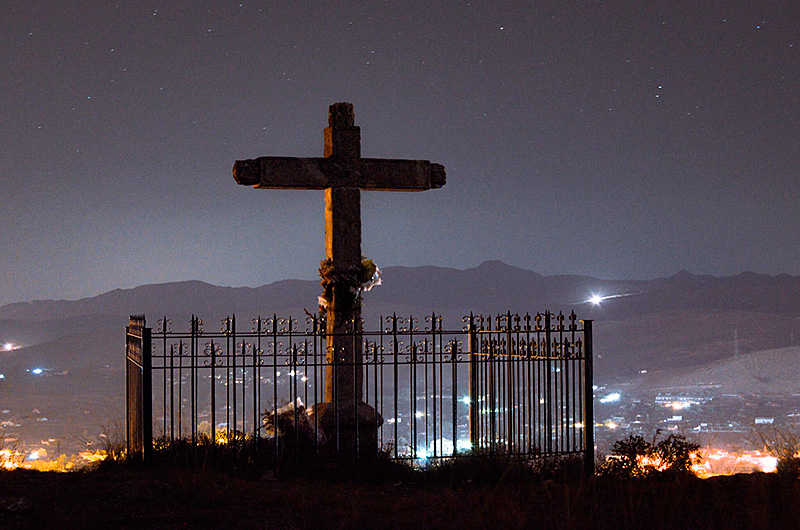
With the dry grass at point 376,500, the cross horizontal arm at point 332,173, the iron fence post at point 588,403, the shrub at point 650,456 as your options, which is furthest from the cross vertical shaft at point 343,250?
the shrub at point 650,456

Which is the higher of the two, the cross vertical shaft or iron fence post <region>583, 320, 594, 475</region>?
the cross vertical shaft

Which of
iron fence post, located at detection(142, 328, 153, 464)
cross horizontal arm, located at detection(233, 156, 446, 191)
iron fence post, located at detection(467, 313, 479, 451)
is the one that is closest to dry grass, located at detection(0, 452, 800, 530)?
iron fence post, located at detection(142, 328, 153, 464)

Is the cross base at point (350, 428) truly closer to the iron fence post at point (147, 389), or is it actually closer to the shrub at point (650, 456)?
the iron fence post at point (147, 389)

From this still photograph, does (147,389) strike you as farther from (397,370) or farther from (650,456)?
(650,456)

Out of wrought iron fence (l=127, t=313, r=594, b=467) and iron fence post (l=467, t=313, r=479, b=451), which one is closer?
wrought iron fence (l=127, t=313, r=594, b=467)

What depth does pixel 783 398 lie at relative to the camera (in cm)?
3525

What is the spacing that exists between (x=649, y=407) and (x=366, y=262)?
23.3m

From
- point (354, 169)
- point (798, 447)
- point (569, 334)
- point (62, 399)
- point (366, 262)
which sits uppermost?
point (354, 169)

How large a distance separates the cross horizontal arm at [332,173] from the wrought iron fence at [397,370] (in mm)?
2018

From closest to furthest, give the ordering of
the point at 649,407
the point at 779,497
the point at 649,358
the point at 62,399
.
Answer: the point at 779,497
the point at 649,407
the point at 62,399
the point at 649,358

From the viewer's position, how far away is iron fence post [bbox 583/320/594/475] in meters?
9.60

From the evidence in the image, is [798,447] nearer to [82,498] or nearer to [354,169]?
[354,169]

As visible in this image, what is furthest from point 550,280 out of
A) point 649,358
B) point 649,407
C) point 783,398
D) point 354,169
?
point 354,169

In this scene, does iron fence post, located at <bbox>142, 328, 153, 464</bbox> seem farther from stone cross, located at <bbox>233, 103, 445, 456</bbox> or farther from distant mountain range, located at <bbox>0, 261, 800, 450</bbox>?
distant mountain range, located at <bbox>0, 261, 800, 450</bbox>
